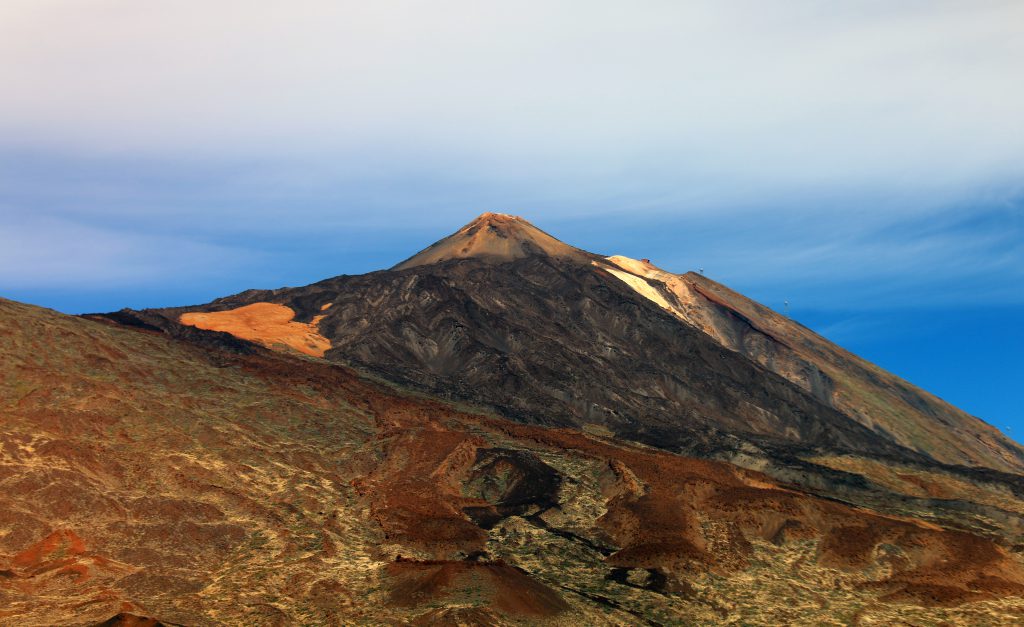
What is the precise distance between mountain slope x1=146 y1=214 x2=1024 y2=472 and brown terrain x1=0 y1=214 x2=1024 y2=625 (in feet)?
2.65

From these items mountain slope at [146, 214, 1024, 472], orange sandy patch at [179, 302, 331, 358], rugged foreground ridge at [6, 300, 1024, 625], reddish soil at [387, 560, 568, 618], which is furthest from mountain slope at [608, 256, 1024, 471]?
reddish soil at [387, 560, 568, 618]

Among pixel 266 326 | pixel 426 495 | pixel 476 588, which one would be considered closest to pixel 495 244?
pixel 266 326

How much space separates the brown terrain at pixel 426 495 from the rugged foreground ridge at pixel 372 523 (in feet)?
0.66

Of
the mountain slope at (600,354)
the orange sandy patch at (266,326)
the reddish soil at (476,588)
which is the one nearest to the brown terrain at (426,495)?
the reddish soil at (476,588)

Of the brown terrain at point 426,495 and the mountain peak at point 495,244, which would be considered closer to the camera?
the brown terrain at point 426,495

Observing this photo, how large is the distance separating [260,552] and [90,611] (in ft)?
38.3

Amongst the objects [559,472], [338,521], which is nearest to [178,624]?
[338,521]

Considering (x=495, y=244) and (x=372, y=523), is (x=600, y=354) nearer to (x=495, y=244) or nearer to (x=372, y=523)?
(x=495, y=244)

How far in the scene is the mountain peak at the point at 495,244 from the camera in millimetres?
157250

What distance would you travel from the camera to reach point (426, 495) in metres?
66.1

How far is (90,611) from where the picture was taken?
42.3 m

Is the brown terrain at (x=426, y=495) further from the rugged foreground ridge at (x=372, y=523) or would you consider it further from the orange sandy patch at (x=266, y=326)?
the orange sandy patch at (x=266, y=326)

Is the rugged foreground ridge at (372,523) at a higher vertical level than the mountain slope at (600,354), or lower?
lower

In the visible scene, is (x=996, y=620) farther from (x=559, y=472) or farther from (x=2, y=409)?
(x=2, y=409)
